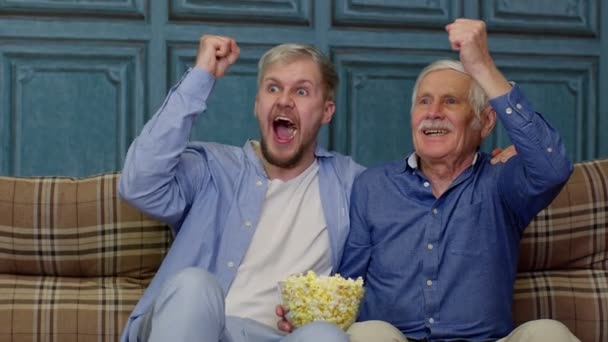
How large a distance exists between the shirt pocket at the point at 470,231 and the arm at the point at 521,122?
0.52 ft

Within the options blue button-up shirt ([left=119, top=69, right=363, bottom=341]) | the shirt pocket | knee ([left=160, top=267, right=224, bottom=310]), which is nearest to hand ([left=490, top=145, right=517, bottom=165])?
the shirt pocket

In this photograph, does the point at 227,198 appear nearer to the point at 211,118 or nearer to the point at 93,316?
the point at 93,316

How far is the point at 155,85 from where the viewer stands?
322cm

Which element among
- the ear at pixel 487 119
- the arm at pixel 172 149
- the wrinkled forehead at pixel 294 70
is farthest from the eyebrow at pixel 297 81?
the ear at pixel 487 119

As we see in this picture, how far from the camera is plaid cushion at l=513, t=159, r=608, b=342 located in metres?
2.92

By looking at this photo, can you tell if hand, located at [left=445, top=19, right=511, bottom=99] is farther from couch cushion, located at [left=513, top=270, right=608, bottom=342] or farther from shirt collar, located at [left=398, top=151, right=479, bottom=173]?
couch cushion, located at [left=513, top=270, right=608, bottom=342]

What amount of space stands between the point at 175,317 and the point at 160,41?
1.27 meters

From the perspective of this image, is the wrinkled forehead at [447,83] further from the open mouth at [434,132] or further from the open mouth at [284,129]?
the open mouth at [284,129]

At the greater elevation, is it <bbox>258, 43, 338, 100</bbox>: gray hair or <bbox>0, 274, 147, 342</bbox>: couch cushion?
<bbox>258, 43, 338, 100</bbox>: gray hair

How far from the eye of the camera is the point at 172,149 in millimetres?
2492

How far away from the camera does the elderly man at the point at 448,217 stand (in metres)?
2.49

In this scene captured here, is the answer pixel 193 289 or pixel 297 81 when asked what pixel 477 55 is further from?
pixel 193 289

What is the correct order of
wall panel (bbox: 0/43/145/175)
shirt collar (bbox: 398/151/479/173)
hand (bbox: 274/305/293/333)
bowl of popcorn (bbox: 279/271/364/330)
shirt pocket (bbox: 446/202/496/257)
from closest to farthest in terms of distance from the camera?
bowl of popcorn (bbox: 279/271/364/330) < hand (bbox: 274/305/293/333) < shirt pocket (bbox: 446/202/496/257) < shirt collar (bbox: 398/151/479/173) < wall panel (bbox: 0/43/145/175)

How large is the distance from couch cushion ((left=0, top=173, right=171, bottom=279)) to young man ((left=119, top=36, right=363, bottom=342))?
0.16 metres
